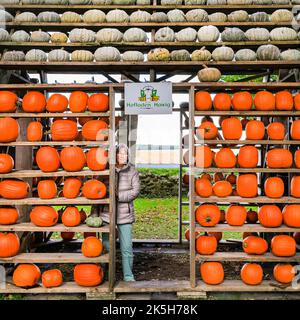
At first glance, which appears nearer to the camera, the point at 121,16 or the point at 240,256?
the point at 240,256

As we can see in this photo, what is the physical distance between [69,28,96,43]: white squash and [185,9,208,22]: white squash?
1.68 metres

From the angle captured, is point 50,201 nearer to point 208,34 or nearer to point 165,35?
point 165,35

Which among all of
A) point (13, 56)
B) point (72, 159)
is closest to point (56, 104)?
point (72, 159)

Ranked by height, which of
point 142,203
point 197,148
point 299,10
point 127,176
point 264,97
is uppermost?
point 299,10

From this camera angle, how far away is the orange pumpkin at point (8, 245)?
18.9 ft

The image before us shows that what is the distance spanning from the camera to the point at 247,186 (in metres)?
5.90

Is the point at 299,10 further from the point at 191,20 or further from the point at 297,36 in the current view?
the point at 191,20

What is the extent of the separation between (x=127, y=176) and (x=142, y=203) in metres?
10.5

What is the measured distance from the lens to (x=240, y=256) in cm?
579

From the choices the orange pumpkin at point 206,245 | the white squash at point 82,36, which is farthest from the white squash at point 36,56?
the orange pumpkin at point 206,245

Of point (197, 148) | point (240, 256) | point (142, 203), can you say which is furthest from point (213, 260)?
point (142, 203)
